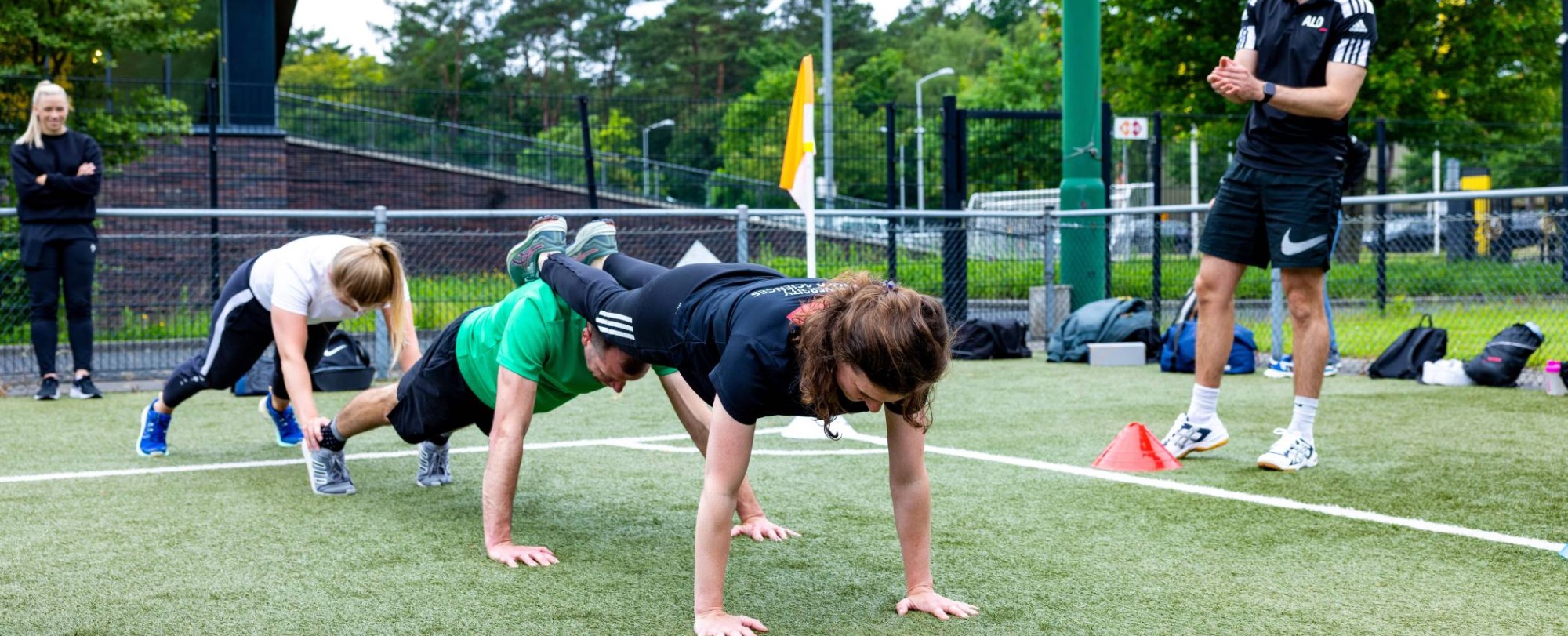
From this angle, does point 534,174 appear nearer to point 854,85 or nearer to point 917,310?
point 917,310

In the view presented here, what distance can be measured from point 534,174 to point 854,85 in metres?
52.1

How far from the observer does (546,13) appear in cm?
6031

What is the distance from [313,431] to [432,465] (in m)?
0.48

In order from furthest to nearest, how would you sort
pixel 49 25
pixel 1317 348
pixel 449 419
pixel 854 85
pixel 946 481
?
pixel 854 85 → pixel 49 25 → pixel 1317 348 → pixel 946 481 → pixel 449 419

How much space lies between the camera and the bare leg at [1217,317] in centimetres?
533

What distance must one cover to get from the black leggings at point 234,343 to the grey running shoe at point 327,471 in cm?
67

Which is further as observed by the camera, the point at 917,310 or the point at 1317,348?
the point at 1317,348

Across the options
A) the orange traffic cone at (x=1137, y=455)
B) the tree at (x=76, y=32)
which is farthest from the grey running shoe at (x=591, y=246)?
the tree at (x=76, y=32)

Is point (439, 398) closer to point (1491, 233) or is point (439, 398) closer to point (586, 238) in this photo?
point (586, 238)

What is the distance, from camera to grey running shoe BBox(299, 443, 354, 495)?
15.6ft

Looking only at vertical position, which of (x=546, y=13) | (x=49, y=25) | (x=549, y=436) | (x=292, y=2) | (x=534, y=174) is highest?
(x=546, y=13)

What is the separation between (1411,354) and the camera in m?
8.38

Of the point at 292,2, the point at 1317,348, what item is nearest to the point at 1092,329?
the point at 1317,348

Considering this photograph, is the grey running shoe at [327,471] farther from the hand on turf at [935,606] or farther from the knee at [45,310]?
the knee at [45,310]
